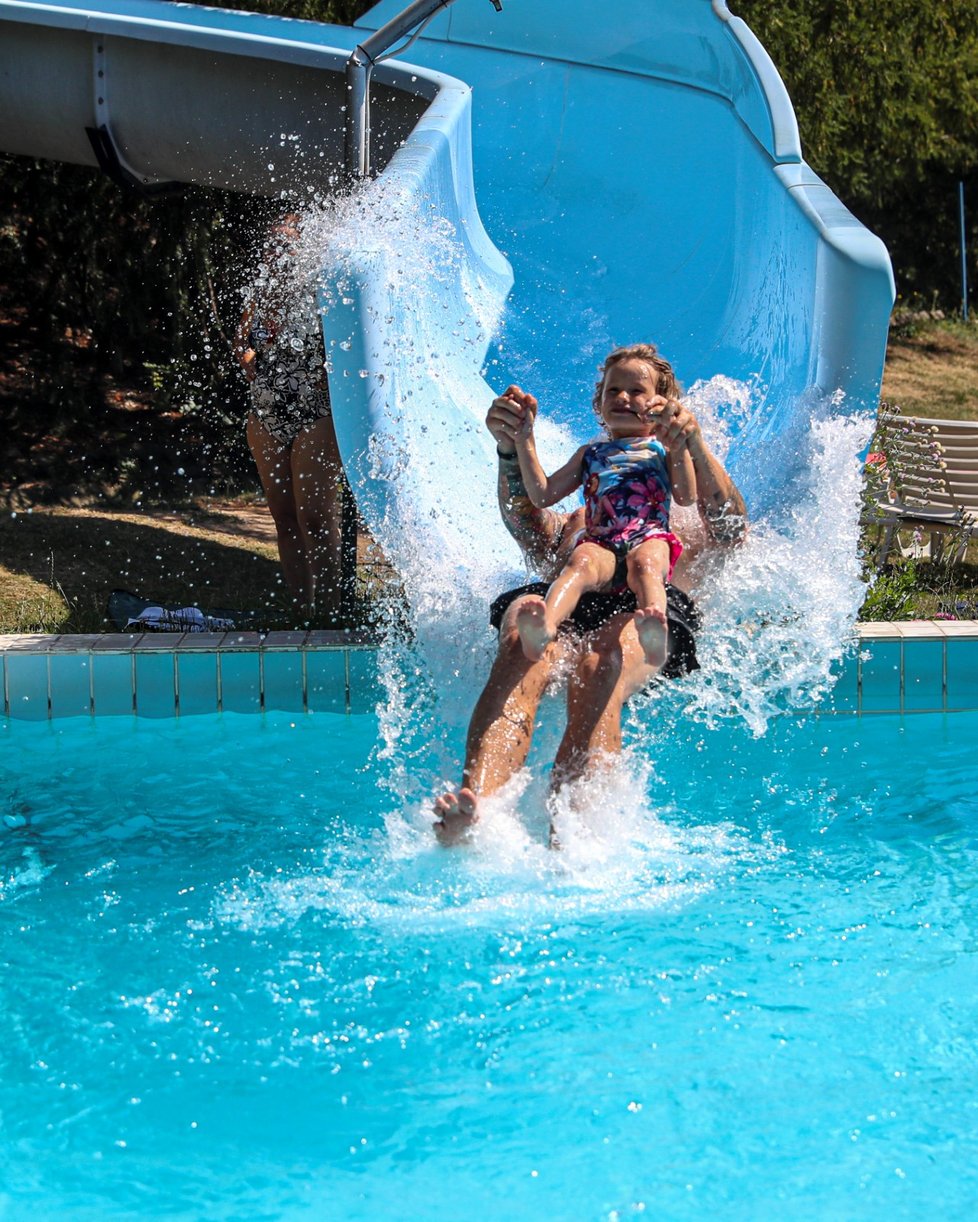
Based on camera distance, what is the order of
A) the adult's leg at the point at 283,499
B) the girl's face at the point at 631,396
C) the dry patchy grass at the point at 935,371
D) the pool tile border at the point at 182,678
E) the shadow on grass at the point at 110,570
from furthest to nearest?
the dry patchy grass at the point at 935,371, the adult's leg at the point at 283,499, the shadow on grass at the point at 110,570, the pool tile border at the point at 182,678, the girl's face at the point at 631,396

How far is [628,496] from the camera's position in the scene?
356 cm

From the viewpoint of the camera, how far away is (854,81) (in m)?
8.86

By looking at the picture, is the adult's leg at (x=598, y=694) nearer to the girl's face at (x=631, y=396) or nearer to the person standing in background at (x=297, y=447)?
the girl's face at (x=631, y=396)

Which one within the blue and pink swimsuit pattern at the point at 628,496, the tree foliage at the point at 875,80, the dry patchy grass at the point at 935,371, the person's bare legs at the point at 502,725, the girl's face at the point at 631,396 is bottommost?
the person's bare legs at the point at 502,725

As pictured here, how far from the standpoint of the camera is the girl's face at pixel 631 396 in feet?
11.9

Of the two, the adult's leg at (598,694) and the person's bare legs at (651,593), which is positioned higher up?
the person's bare legs at (651,593)

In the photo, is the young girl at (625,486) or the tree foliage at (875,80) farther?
the tree foliage at (875,80)

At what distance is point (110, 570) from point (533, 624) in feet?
10.4

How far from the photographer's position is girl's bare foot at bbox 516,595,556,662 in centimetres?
304

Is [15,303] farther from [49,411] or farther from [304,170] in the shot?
[304,170]

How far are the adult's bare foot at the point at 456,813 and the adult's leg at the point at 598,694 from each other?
33 centimetres

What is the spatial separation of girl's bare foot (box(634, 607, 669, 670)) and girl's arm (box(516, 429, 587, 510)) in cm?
59

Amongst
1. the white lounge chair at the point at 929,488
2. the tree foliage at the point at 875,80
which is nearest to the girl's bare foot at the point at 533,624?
the white lounge chair at the point at 929,488

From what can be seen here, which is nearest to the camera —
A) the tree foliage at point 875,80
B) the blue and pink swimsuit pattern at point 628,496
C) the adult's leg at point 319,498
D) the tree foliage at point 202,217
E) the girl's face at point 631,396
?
the blue and pink swimsuit pattern at point 628,496
